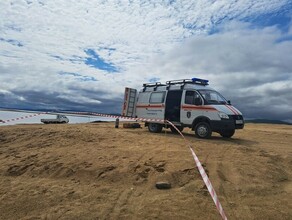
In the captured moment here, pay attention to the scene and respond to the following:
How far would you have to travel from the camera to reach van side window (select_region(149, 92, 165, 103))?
16266 millimetres

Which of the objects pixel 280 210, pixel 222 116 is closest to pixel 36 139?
pixel 222 116

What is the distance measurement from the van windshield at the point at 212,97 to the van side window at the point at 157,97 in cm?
227

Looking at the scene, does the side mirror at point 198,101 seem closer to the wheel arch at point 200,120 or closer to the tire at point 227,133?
the wheel arch at point 200,120

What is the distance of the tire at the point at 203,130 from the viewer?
14.0m

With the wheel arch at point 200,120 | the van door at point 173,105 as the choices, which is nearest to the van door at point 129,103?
the van door at point 173,105

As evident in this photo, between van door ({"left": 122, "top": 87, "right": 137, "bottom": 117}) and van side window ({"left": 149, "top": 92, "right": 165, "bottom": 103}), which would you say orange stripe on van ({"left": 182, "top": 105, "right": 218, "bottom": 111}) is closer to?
van side window ({"left": 149, "top": 92, "right": 165, "bottom": 103})

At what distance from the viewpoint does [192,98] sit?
48.7 feet

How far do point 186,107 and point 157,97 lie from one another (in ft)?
6.77

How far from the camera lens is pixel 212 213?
6094 millimetres

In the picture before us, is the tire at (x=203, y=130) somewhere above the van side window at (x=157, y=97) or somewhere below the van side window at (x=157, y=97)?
below

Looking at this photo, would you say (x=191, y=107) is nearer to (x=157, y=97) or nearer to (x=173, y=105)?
(x=173, y=105)

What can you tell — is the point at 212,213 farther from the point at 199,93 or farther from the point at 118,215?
the point at 199,93

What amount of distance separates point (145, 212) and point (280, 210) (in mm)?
2715

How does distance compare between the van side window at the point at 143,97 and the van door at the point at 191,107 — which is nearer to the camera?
the van door at the point at 191,107
